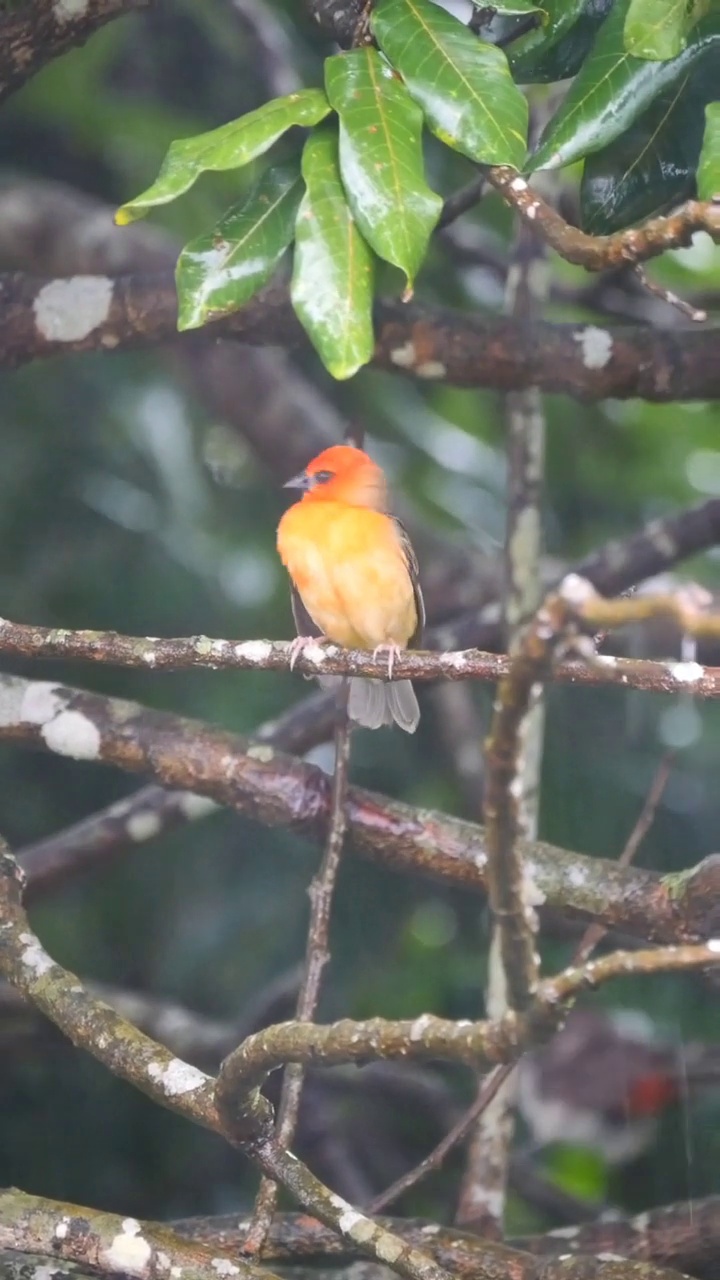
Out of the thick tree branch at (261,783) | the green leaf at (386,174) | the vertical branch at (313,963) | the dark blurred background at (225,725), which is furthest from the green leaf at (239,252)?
the dark blurred background at (225,725)

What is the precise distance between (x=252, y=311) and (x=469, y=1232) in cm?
220

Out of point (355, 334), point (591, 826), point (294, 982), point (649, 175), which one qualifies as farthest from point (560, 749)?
point (355, 334)

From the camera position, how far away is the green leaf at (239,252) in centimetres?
250

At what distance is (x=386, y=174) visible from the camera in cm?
232

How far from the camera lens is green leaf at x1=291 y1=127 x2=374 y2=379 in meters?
2.32

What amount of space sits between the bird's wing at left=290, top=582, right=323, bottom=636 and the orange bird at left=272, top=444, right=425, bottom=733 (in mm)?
29

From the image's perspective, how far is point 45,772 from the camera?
4.56 metres

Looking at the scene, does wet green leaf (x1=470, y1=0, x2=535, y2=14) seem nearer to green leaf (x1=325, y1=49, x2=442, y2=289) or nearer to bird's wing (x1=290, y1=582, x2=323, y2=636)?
green leaf (x1=325, y1=49, x2=442, y2=289)

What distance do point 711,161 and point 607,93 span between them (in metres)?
0.30

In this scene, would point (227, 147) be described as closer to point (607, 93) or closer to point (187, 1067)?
point (607, 93)

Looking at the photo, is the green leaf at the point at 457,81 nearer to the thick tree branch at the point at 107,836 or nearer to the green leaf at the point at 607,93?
the green leaf at the point at 607,93

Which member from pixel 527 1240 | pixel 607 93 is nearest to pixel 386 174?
pixel 607 93

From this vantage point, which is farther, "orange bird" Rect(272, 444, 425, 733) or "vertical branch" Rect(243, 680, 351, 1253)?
"orange bird" Rect(272, 444, 425, 733)

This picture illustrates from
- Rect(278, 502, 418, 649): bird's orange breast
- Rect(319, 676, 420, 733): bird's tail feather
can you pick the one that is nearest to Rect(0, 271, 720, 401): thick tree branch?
Rect(278, 502, 418, 649): bird's orange breast
